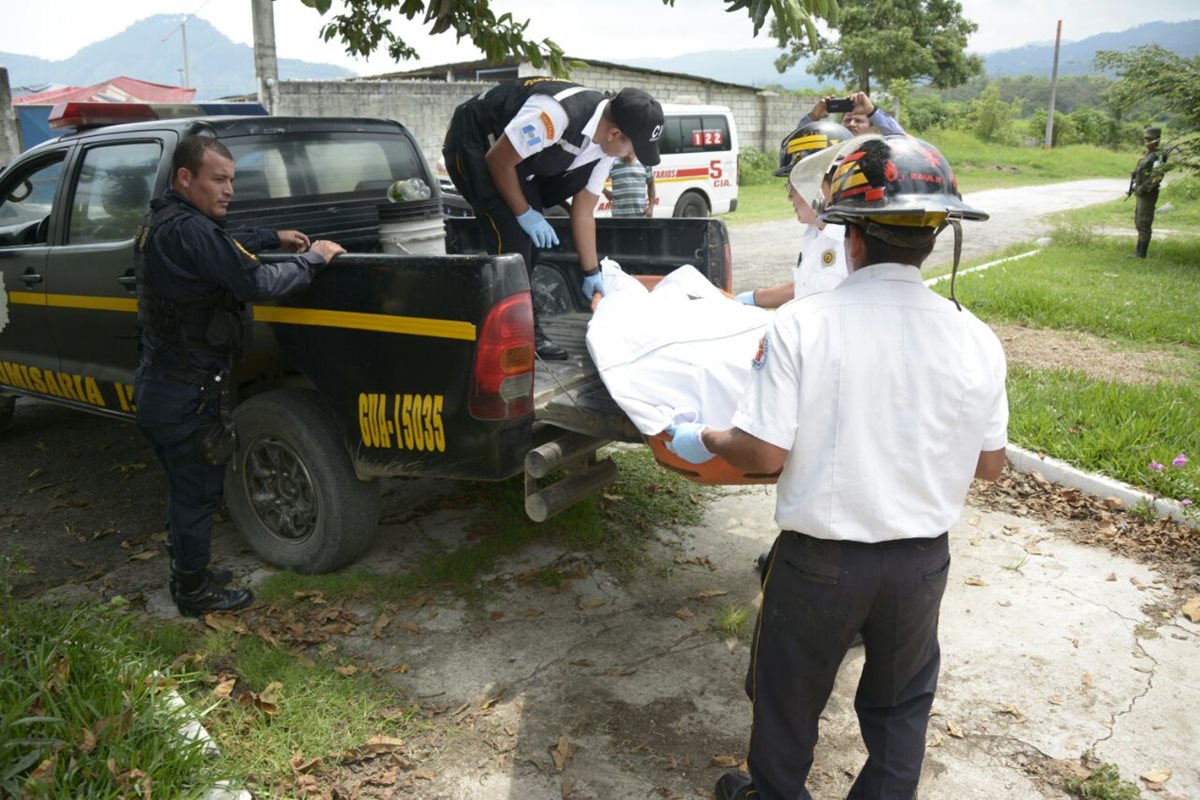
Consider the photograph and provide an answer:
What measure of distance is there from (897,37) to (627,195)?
118 ft

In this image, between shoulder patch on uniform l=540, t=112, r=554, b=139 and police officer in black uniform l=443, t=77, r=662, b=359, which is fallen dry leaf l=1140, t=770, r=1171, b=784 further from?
shoulder patch on uniform l=540, t=112, r=554, b=139

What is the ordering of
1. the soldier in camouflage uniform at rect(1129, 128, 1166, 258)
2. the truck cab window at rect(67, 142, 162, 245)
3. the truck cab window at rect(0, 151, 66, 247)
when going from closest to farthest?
the truck cab window at rect(67, 142, 162, 245) < the truck cab window at rect(0, 151, 66, 247) < the soldier in camouflage uniform at rect(1129, 128, 1166, 258)

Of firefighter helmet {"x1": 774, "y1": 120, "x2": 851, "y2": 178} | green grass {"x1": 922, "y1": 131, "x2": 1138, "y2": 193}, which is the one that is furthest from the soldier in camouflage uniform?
green grass {"x1": 922, "y1": 131, "x2": 1138, "y2": 193}

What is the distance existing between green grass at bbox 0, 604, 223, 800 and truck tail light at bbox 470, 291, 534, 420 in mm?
1347

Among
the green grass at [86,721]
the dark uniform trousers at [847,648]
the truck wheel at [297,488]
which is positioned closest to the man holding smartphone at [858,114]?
the truck wheel at [297,488]

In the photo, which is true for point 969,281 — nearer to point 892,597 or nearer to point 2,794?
point 892,597

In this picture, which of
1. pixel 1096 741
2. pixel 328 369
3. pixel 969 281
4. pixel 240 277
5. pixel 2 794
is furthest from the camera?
pixel 969 281

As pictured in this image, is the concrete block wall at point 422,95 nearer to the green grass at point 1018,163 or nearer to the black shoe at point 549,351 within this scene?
the green grass at point 1018,163

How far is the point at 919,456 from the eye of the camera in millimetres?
2066

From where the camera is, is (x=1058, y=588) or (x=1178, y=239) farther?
(x=1178, y=239)

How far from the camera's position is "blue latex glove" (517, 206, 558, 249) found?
14.2 ft

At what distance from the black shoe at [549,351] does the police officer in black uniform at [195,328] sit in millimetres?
955

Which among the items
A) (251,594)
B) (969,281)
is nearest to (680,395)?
(251,594)

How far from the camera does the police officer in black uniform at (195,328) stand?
3.42m
